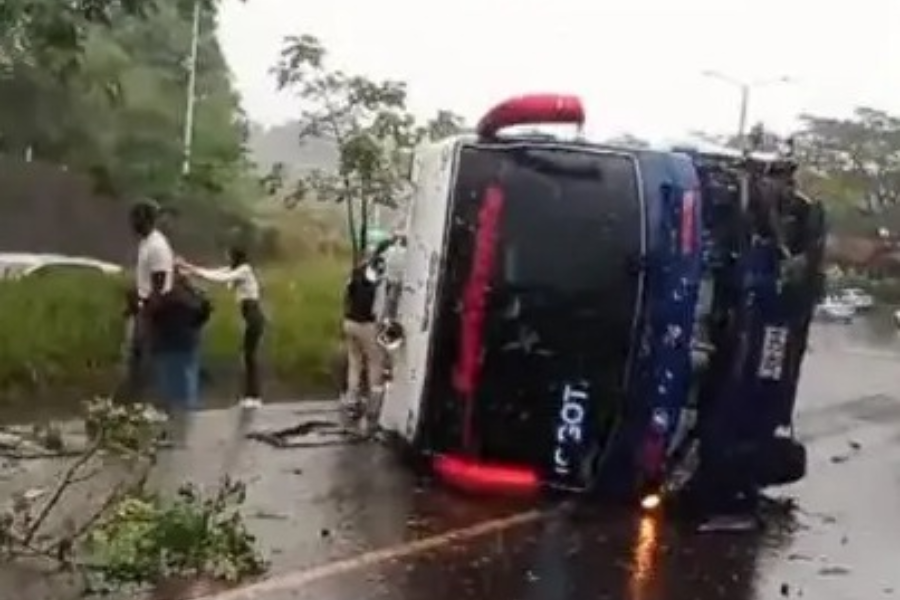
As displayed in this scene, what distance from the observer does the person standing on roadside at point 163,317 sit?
11.9 metres

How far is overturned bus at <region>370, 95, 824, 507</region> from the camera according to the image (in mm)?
9523

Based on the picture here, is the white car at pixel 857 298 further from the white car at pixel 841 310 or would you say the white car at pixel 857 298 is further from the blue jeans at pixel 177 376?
the blue jeans at pixel 177 376

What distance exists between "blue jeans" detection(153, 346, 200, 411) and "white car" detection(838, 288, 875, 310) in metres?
39.0

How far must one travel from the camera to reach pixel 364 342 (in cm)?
1309

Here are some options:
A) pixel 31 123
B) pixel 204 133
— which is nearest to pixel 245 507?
pixel 31 123

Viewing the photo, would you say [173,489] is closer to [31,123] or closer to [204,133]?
[31,123]

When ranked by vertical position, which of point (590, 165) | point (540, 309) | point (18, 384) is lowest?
point (18, 384)

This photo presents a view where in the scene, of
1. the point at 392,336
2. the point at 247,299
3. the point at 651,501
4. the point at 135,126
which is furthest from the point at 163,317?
the point at 135,126

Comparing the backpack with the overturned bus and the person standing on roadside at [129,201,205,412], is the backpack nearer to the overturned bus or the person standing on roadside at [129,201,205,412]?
the person standing on roadside at [129,201,205,412]

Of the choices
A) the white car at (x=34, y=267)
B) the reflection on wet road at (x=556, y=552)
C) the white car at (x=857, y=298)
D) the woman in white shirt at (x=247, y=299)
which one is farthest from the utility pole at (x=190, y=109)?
the reflection on wet road at (x=556, y=552)

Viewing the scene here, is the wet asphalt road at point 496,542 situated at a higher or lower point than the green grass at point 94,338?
higher

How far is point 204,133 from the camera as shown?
4156 cm

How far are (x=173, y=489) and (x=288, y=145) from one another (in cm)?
1477

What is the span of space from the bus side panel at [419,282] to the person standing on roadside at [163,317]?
1.95 m
